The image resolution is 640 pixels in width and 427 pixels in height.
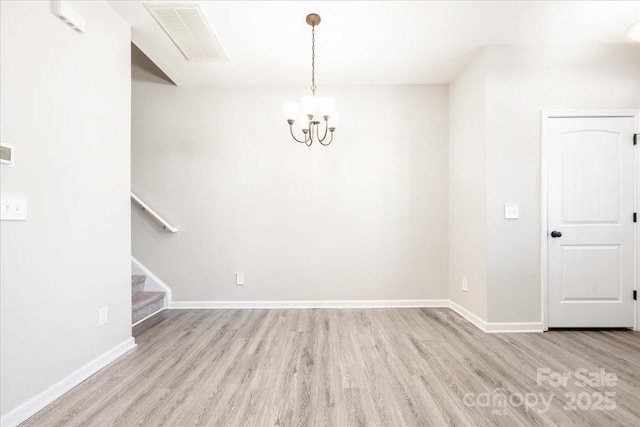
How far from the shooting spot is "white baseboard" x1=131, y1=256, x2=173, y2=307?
376 centimetres

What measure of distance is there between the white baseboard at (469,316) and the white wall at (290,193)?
274mm

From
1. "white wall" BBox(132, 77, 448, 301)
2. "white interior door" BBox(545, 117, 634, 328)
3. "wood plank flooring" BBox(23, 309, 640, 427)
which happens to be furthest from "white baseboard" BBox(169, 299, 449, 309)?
"white interior door" BBox(545, 117, 634, 328)

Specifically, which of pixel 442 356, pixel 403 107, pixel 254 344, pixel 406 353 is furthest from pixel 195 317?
pixel 403 107

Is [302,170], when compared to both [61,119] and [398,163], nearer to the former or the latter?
[398,163]

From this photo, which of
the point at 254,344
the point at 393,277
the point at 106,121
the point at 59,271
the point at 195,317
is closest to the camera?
the point at 59,271

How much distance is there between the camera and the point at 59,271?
193 cm

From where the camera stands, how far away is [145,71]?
12.3ft

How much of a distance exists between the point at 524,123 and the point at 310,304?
305 centimetres

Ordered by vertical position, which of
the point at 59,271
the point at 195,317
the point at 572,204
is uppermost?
the point at 572,204

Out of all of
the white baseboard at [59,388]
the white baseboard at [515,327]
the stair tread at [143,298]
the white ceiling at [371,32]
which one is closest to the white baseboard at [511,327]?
the white baseboard at [515,327]

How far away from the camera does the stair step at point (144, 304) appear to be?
3.13 metres

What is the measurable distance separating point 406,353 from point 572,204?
2.23 metres

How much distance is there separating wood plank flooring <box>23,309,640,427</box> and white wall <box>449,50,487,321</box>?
0.54 meters

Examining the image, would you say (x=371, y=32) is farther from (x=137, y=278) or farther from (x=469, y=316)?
(x=137, y=278)
